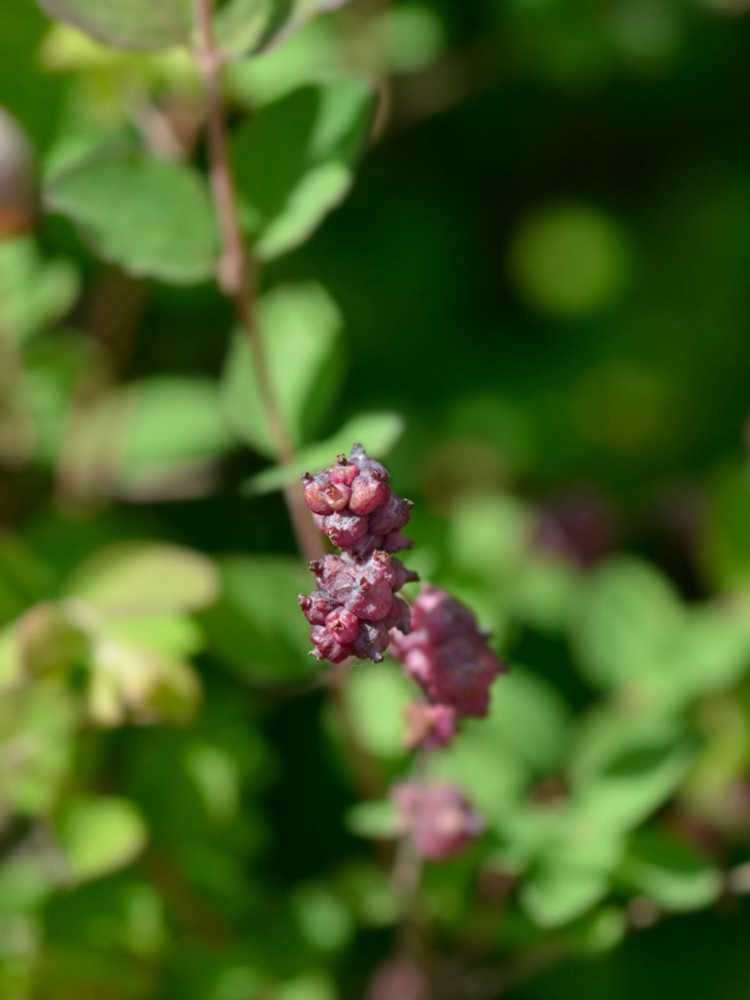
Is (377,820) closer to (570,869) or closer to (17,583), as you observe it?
(570,869)

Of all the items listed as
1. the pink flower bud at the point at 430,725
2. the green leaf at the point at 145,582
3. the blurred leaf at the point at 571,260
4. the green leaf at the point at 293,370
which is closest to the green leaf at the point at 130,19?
the green leaf at the point at 293,370

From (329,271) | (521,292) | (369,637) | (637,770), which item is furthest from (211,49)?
(521,292)

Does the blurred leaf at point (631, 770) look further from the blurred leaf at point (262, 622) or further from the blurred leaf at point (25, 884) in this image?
the blurred leaf at point (25, 884)

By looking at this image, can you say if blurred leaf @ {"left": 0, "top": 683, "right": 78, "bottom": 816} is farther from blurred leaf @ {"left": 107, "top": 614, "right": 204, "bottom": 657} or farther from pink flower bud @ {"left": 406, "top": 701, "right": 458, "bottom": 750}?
pink flower bud @ {"left": 406, "top": 701, "right": 458, "bottom": 750}

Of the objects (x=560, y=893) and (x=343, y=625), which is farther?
(x=560, y=893)

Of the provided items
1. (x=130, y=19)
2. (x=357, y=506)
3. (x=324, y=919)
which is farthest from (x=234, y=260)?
(x=324, y=919)

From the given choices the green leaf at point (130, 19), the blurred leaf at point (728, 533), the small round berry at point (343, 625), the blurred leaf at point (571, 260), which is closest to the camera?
the small round berry at point (343, 625)

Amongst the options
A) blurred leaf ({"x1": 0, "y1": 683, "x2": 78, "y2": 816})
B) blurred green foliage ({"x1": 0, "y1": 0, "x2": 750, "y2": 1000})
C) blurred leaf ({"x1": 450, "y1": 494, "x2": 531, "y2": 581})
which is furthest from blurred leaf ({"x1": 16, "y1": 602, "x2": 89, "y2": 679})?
blurred leaf ({"x1": 450, "y1": 494, "x2": 531, "y2": 581})
